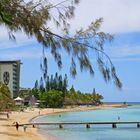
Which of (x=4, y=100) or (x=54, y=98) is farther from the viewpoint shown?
(x=54, y=98)

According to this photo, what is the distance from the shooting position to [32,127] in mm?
42844

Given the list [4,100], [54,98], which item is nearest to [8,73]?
[54,98]

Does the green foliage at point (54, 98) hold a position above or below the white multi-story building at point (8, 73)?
below

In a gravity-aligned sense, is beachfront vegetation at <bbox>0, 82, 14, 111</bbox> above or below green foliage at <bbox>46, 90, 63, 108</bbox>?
below

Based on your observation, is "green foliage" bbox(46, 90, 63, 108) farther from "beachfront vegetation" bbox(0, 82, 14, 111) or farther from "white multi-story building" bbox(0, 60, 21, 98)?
"beachfront vegetation" bbox(0, 82, 14, 111)

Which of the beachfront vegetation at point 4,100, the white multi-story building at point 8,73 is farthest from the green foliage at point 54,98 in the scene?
the beachfront vegetation at point 4,100

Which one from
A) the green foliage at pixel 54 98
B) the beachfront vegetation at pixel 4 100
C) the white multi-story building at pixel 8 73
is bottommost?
the beachfront vegetation at pixel 4 100

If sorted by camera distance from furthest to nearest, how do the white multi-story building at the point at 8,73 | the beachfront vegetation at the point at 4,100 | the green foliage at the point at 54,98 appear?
the green foliage at the point at 54,98
the white multi-story building at the point at 8,73
the beachfront vegetation at the point at 4,100

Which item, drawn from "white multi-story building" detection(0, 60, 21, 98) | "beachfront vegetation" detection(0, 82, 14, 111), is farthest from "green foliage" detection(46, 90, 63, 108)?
"beachfront vegetation" detection(0, 82, 14, 111)

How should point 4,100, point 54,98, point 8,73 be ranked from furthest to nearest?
point 54,98 → point 8,73 → point 4,100

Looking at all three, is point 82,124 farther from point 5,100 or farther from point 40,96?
point 40,96

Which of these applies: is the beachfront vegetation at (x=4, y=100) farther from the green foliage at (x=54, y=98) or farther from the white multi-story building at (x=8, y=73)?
the green foliage at (x=54, y=98)

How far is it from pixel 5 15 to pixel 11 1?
1.09 ft

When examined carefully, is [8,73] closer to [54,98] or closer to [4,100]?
[54,98]
